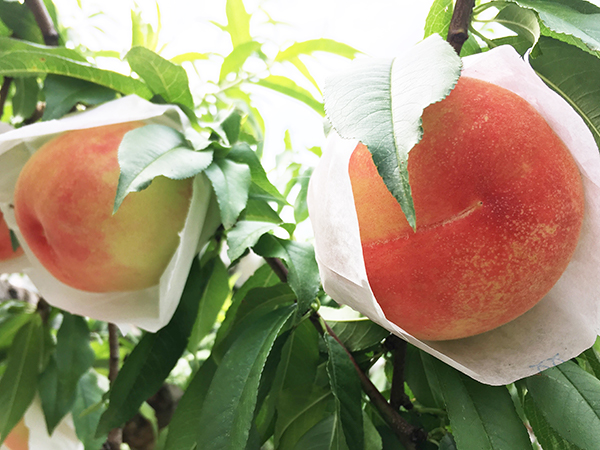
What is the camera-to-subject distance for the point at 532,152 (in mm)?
244

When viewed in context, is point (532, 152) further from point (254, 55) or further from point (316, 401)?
point (254, 55)

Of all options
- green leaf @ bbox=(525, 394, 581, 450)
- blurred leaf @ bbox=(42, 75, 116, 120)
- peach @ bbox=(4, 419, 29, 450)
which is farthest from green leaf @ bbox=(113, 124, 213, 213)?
peach @ bbox=(4, 419, 29, 450)

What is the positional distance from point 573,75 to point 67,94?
44 centimetres

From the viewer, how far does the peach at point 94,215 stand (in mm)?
376

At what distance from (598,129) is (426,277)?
6.3 inches

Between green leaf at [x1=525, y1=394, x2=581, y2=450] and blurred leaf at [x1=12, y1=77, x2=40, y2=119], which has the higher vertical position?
blurred leaf at [x1=12, y1=77, x2=40, y2=119]

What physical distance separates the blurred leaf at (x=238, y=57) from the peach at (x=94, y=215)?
0.18 meters

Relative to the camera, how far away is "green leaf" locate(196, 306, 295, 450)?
31 centimetres

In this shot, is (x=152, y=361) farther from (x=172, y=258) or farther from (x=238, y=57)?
(x=238, y=57)

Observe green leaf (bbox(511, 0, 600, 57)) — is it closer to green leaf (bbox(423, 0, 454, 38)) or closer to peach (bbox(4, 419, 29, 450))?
green leaf (bbox(423, 0, 454, 38))

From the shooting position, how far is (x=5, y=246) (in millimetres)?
556

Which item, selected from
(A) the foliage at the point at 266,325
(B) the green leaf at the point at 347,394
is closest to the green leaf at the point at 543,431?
(A) the foliage at the point at 266,325

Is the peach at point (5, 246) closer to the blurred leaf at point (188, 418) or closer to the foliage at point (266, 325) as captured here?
the foliage at point (266, 325)

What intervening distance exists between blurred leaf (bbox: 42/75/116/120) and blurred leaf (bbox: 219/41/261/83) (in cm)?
15
